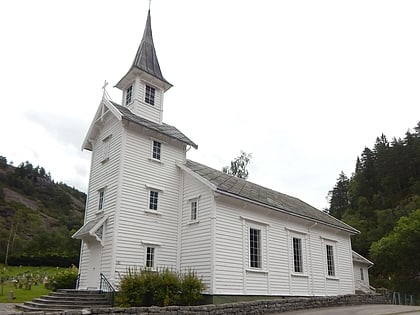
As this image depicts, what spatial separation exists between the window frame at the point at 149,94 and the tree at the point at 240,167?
71.0 ft

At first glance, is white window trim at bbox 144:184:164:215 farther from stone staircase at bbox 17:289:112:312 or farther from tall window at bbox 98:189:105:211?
stone staircase at bbox 17:289:112:312

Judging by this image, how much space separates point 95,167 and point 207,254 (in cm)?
796

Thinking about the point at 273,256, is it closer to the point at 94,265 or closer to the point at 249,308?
the point at 249,308

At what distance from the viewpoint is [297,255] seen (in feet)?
65.9

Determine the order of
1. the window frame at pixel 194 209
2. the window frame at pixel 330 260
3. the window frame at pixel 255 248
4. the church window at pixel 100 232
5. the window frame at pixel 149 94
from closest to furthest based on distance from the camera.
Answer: the church window at pixel 100 232 < the window frame at pixel 194 209 < the window frame at pixel 255 248 < the window frame at pixel 149 94 < the window frame at pixel 330 260

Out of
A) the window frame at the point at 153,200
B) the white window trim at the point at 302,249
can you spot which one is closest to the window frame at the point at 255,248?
the white window trim at the point at 302,249

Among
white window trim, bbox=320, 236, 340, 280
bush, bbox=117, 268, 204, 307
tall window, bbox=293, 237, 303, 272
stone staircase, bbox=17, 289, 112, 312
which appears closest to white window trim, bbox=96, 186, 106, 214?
stone staircase, bbox=17, 289, 112, 312

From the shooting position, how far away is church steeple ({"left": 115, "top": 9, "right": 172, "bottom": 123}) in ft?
65.6

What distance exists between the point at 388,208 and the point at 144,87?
47.8 meters

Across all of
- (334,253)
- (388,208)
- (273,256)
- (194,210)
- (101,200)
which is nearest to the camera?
(194,210)

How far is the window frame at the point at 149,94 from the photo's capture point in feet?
67.4

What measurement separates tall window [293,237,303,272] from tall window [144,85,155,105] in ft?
35.6

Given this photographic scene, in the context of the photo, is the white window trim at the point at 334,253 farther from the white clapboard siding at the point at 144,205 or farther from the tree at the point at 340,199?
the tree at the point at 340,199

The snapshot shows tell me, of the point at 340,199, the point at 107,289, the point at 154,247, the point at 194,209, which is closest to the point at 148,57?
the point at 194,209
